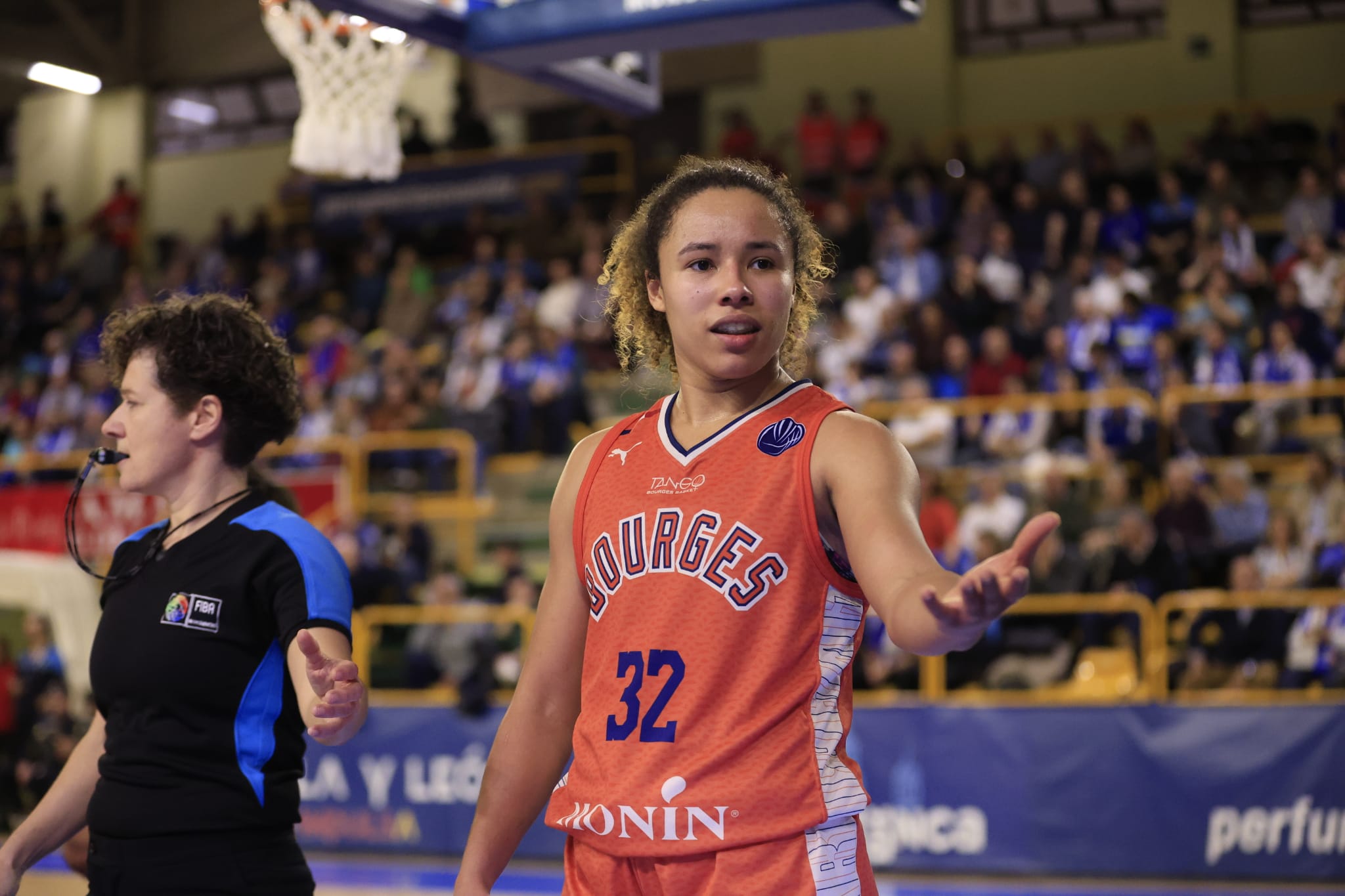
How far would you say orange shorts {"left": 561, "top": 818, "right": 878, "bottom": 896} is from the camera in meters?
2.32

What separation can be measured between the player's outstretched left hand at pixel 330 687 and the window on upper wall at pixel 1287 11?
1701 cm

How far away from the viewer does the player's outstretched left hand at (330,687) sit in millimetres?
2469

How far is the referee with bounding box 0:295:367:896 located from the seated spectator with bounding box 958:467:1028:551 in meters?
8.62

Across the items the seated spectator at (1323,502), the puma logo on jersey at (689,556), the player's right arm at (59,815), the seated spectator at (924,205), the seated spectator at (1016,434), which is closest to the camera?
the puma logo on jersey at (689,556)

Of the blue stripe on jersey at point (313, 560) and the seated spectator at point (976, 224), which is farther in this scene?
the seated spectator at point (976, 224)

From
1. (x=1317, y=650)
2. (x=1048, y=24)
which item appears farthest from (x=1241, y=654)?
(x=1048, y=24)

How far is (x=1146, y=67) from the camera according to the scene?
17.2 meters

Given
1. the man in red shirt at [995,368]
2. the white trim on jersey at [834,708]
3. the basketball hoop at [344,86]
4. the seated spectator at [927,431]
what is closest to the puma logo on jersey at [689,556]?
the white trim on jersey at [834,708]

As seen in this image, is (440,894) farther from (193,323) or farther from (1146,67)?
(1146,67)

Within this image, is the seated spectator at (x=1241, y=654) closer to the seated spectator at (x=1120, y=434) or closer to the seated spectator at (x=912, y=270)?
→ the seated spectator at (x=1120, y=434)

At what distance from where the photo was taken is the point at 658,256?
277 centimetres

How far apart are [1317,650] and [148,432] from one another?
8377 millimetres

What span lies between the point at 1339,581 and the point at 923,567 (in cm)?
867

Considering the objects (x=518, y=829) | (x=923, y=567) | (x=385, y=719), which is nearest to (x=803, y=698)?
(x=923, y=567)
